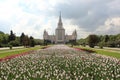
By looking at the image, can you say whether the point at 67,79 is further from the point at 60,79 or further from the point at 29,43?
the point at 29,43

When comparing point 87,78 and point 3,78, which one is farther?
point 3,78

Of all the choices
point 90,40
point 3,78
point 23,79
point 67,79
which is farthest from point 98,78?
point 90,40

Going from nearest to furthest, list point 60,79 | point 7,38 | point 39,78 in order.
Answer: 1. point 60,79
2. point 39,78
3. point 7,38

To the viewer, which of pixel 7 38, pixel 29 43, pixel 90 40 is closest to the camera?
pixel 90 40

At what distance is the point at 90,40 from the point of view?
66375mm

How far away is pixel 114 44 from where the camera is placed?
2763 inches

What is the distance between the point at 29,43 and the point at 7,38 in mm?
26706

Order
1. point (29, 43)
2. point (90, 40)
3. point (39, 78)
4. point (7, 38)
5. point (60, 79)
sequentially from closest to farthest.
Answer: point (60, 79)
point (39, 78)
point (90, 40)
point (29, 43)
point (7, 38)

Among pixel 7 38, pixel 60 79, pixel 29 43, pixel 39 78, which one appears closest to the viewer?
pixel 60 79

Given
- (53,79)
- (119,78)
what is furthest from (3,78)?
(119,78)

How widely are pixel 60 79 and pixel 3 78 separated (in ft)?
7.38

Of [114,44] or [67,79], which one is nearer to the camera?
[67,79]

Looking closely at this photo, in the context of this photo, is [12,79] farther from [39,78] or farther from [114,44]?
[114,44]

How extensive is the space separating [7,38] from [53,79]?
91.6 meters
